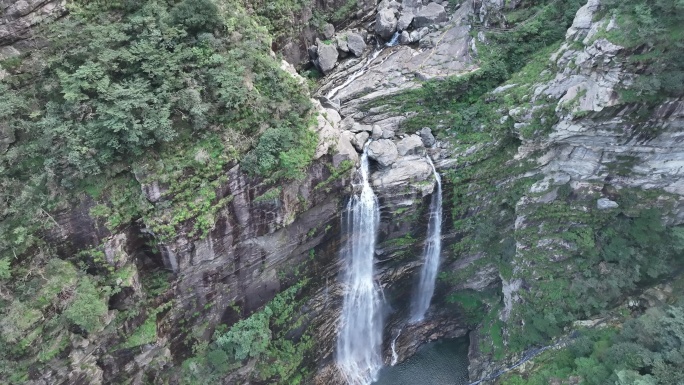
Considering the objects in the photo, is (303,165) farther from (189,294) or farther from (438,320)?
(438,320)

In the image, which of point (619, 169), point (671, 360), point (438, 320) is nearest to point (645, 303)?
point (671, 360)

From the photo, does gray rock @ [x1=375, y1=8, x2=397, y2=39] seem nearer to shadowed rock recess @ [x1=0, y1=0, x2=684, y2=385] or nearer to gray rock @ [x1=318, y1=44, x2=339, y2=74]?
shadowed rock recess @ [x1=0, y1=0, x2=684, y2=385]

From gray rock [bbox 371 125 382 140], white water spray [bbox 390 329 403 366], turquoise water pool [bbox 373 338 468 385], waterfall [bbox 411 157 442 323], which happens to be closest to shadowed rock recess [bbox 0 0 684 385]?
gray rock [bbox 371 125 382 140]

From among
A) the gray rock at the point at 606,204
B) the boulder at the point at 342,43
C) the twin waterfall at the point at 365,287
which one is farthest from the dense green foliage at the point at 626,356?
the boulder at the point at 342,43

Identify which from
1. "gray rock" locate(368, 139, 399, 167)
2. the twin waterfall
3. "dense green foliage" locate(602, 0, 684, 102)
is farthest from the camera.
→ the twin waterfall

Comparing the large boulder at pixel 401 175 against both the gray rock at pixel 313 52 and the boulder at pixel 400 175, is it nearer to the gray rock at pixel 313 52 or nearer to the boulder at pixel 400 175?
the boulder at pixel 400 175

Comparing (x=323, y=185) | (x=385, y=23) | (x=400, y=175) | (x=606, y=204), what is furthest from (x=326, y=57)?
(x=606, y=204)

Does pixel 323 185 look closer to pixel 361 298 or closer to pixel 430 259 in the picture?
pixel 361 298
